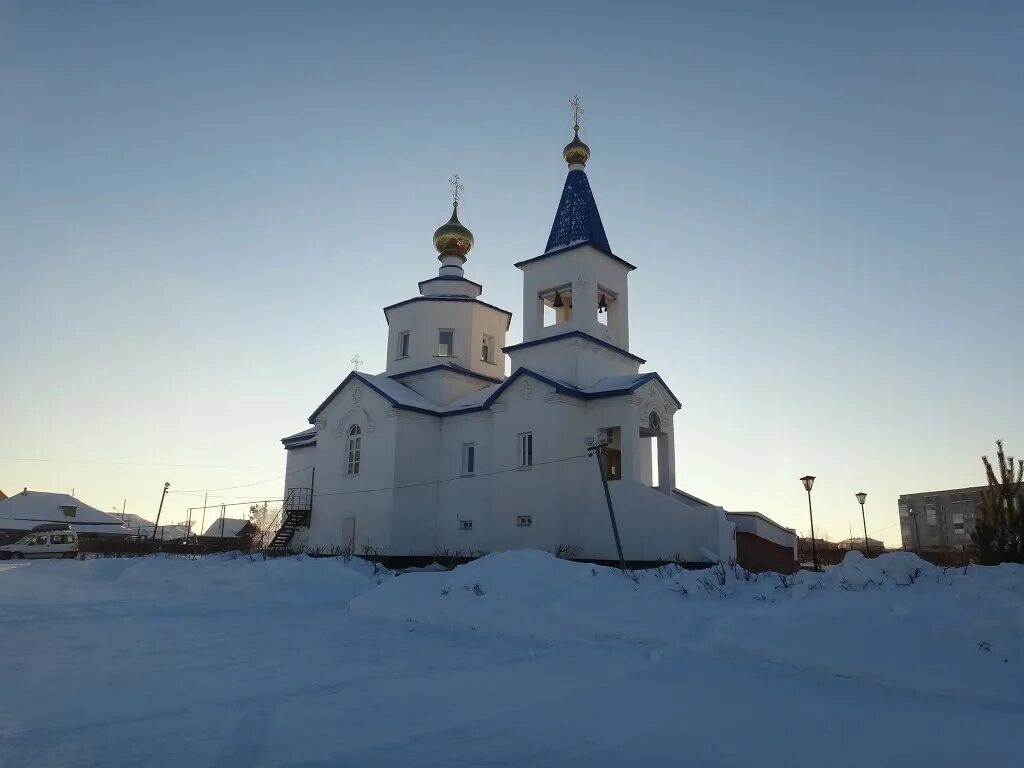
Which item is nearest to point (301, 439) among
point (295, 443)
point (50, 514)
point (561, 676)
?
point (295, 443)

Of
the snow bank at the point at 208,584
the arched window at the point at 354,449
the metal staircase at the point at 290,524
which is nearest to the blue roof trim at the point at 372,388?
the arched window at the point at 354,449

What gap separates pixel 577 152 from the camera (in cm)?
2453

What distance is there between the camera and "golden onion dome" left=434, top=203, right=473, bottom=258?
27625 mm

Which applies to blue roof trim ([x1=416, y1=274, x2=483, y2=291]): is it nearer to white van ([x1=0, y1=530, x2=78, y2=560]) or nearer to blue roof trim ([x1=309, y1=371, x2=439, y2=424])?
blue roof trim ([x1=309, y1=371, x2=439, y2=424])

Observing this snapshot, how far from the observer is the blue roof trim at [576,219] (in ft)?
74.8

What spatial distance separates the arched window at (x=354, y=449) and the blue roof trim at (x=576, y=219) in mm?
9173

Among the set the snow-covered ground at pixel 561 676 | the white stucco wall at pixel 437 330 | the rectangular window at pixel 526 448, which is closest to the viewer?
the snow-covered ground at pixel 561 676

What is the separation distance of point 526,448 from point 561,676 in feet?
46.3

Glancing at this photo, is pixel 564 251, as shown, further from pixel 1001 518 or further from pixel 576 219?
pixel 1001 518

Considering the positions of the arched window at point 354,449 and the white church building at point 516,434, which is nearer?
the white church building at point 516,434

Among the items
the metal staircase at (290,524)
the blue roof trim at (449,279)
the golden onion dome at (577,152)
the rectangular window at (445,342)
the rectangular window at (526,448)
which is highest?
the golden onion dome at (577,152)

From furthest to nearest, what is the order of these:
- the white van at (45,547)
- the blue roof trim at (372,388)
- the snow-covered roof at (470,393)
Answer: the white van at (45,547) → the blue roof trim at (372,388) → the snow-covered roof at (470,393)

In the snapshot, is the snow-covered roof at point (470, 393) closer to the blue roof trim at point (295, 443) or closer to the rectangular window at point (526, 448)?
the blue roof trim at point (295, 443)

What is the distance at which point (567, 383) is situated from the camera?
20.7 metres
